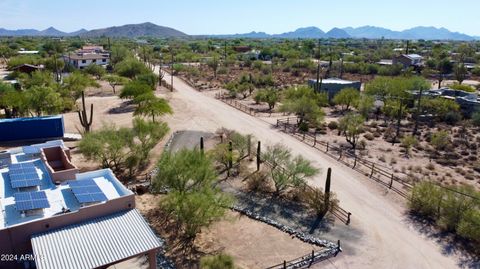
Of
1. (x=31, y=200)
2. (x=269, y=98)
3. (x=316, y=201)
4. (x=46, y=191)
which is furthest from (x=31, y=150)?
(x=269, y=98)

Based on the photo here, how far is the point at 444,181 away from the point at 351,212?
10.2 m

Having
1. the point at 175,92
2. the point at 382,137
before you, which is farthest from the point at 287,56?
the point at 382,137

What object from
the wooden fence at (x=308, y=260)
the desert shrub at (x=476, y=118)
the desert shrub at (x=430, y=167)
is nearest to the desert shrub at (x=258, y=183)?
the wooden fence at (x=308, y=260)

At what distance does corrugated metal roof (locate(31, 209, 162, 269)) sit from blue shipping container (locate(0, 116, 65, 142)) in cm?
2316

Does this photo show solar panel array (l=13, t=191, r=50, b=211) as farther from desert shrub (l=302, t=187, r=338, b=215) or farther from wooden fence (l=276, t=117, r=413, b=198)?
wooden fence (l=276, t=117, r=413, b=198)

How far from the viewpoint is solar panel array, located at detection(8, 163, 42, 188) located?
680 inches

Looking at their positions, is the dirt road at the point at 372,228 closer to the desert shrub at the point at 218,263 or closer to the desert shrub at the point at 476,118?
the desert shrub at the point at 218,263

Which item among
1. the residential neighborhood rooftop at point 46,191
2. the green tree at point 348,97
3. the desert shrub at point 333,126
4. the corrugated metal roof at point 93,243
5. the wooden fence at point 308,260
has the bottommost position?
the wooden fence at point 308,260

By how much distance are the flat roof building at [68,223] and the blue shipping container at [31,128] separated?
17371 mm

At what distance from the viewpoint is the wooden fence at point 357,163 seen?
26.8 meters

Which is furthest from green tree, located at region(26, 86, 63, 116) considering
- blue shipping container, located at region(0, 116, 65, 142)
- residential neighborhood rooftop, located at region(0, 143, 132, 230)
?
residential neighborhood rooftop, located at region(0, 143, 132, 230)

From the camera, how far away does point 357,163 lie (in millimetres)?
31188

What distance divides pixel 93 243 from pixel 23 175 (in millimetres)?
6896

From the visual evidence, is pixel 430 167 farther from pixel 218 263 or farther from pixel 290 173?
pixel 218 263
